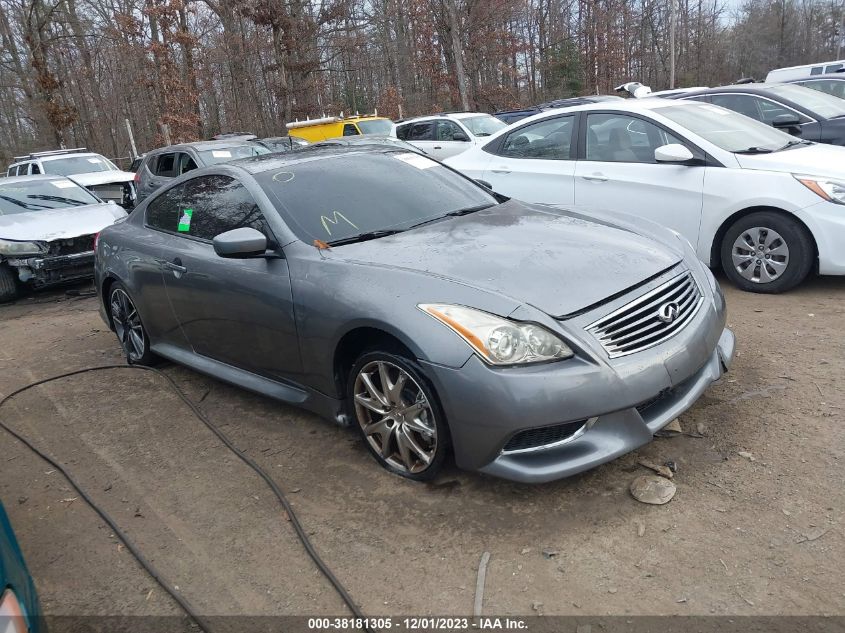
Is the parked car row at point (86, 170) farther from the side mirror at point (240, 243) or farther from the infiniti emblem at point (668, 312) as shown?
the infiniti emblem at point (668, 312)

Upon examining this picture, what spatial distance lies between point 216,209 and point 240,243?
2.83 feet

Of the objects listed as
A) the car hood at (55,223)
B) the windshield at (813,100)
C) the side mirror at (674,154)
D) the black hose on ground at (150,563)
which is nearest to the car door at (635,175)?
the side mirror at (674,154)

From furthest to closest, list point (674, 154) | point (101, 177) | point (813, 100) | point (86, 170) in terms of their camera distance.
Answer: point (86, 170) < point (101, 177) < point (813, 100) < point (674, 154)

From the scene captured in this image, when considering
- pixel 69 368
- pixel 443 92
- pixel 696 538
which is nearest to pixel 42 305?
pixel 69 368

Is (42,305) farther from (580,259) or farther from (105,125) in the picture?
(105,125)

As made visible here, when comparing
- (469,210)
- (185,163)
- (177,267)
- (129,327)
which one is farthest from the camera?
(185,163)

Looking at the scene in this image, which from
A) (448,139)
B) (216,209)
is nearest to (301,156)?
(216,209)

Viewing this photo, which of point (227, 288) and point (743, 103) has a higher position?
point (743, 103)

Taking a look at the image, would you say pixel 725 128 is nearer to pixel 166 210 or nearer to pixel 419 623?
pixel 166 210

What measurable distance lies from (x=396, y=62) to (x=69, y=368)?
32697 millimetres

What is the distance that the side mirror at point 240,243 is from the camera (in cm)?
348

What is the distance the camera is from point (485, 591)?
2498 mm

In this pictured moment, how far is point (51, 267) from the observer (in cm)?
832

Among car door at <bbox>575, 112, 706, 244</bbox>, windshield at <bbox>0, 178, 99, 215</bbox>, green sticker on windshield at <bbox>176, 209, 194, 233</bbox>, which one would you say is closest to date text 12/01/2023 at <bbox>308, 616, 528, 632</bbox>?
green sticker on windshield at <bbox>176, 209, 194, 233</bbox>
